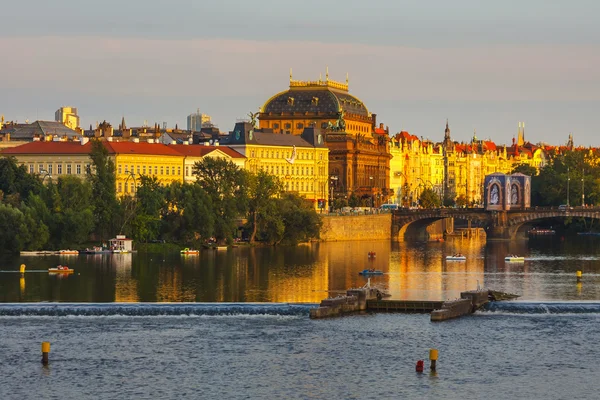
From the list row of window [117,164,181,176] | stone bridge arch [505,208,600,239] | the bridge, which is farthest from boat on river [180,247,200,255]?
stone bridge arch [505,208,600,239]

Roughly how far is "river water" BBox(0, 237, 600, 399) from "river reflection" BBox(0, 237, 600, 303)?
248 mm

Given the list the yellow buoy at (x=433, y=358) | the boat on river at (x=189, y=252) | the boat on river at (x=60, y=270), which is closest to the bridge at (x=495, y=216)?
the boat on river at (x=189, y=252)

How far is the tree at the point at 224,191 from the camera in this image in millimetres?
143500

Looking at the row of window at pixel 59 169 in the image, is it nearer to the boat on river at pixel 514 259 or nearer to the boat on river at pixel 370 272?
the boat on river at pixel 514 259

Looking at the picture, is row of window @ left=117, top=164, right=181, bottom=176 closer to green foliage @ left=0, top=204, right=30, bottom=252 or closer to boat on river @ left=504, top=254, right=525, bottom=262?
green foliage @ left=0, top=204, right=30, bottom=252

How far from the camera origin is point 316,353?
70625 mm

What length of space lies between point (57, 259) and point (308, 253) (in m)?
28.1

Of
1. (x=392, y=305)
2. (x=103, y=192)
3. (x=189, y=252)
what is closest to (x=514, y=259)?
(x=189, y=252)

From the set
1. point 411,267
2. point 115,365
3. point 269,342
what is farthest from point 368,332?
point 411,267

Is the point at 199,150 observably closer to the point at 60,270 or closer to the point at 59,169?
the point at 59,169

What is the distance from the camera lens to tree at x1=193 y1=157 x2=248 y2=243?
144 metres

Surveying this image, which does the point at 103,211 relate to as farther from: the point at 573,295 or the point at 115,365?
the point at 115,365

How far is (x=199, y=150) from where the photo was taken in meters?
182

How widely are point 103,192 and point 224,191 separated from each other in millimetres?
13645
